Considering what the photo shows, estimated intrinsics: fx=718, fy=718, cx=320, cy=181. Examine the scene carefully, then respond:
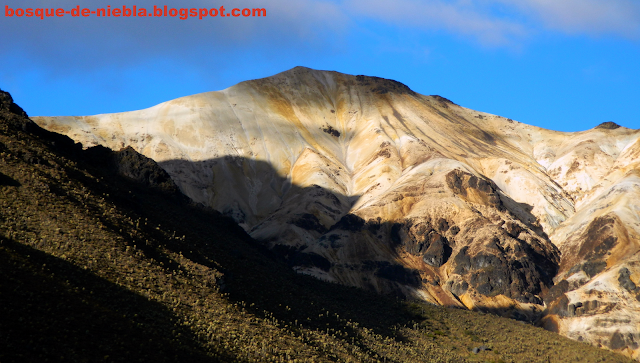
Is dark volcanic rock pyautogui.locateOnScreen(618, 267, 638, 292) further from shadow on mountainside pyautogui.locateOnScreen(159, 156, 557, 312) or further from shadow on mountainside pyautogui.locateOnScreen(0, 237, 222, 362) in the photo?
Result: shadow on mountainside pyautogui.locateOnScreen(0, 237, 222, 362)

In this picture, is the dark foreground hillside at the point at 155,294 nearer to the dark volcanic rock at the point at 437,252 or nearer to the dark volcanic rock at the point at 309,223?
the dark volcanic rock at the point at 437,252

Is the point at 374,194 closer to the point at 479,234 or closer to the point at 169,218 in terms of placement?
the point at 479,234

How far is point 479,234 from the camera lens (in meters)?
155

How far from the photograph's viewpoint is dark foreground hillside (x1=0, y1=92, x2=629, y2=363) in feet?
158

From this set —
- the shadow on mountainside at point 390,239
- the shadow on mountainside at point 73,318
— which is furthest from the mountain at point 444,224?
the shadow on mountainside at point 73,318

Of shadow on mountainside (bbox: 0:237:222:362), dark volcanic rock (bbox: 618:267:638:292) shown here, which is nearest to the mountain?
dark volcanic rock (bbox: 618:267:638:292)

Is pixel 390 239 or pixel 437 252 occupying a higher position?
pixel 390 239

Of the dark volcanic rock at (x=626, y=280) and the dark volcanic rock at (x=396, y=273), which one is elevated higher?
the dark volcanic rock at (x=626, y=280)

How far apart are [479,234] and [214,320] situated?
342 feet

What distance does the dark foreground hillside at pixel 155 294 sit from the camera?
4812 centimetres

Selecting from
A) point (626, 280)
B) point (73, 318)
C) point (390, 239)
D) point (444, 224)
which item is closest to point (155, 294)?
point (73, 318)

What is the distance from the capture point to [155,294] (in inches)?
2384

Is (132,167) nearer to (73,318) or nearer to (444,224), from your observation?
(73,318)

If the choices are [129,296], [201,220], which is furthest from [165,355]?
[201,220]
